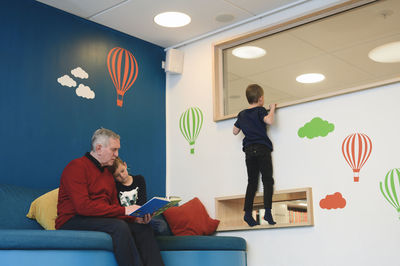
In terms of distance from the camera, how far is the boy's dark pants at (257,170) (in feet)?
13.8

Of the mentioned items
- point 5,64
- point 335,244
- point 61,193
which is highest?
point 5,64

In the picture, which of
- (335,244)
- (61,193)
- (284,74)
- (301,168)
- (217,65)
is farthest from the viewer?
(217,65)

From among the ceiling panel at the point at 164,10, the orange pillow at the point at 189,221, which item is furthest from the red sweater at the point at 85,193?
the ceiling panel at the point at 164,10

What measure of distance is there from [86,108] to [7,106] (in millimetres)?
755

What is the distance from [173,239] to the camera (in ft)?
12.7

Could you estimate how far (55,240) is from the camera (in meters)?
2.91

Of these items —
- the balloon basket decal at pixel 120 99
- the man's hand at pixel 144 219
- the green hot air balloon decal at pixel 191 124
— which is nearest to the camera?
the man's hand at pixel 144 219

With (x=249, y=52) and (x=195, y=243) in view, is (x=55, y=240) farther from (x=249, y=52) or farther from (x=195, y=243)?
(x=249, y=52)

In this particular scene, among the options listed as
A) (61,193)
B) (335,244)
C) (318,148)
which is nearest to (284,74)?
(318,148)

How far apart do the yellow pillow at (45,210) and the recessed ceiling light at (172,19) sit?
195 centimetres

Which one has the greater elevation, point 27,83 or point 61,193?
point 27,83

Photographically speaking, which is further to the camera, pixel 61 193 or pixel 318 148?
pixel 318 148

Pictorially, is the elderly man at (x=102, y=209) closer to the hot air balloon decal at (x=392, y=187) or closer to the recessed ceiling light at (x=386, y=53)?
the hot air balloon decal at (x=392, y=187)

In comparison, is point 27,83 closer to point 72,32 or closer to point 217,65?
point 72,32
